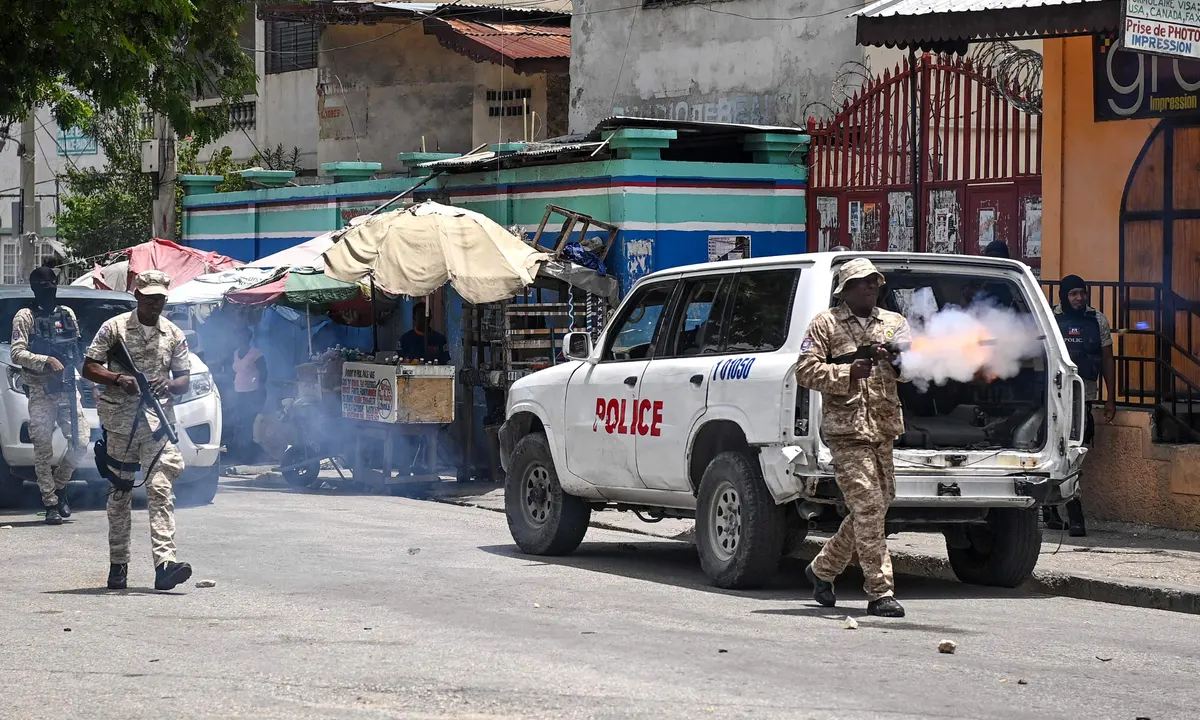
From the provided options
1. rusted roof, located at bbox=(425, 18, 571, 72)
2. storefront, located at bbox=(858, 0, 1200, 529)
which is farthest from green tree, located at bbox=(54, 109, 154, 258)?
storefront, located at bbox=(858, 0, 1200, 529)

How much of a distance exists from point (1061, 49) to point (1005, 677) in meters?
9.29

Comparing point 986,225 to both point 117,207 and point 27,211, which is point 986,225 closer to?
point 27,211

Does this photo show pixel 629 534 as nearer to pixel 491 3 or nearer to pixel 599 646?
pixel 599 646

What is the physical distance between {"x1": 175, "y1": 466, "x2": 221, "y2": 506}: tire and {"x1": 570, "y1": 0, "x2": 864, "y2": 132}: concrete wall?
9.13 metres

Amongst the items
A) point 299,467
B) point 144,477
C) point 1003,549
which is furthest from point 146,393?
point 299,467

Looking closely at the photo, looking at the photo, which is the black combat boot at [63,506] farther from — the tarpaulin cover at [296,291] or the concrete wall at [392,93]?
the concrete wall at [392,93]

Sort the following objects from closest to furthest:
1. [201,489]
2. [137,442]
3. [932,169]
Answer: [137,442] < [201,489] < [932,169]

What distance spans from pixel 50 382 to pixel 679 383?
5.97 m

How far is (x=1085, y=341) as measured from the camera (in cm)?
1334

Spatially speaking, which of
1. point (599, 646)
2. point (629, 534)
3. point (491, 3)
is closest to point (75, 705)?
point (599, 646)

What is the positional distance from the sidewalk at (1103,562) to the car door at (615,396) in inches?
77.5

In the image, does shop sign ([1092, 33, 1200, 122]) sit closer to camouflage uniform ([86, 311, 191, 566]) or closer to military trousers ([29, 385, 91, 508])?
camouflage uniform ([86, 311, 191, 566])

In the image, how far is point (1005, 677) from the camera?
24.2 ft

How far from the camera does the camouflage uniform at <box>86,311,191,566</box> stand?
10055 mm
